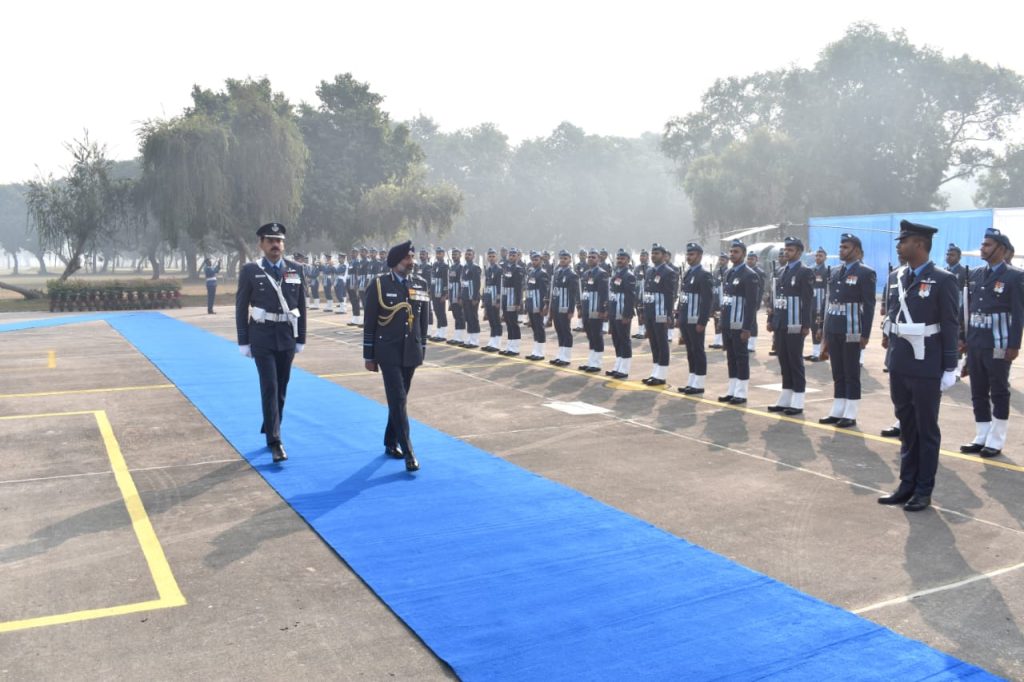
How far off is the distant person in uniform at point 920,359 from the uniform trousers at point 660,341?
240 inches

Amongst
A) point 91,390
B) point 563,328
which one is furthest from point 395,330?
point 563,328

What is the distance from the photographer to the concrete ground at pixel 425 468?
4551mm

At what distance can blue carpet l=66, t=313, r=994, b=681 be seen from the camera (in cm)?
429

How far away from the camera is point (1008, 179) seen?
2286 inches

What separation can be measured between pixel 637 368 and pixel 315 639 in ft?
37.7

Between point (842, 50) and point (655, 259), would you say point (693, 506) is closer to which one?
point (655, 259)

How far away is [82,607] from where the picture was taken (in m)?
5.05

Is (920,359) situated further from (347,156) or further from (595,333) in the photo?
(347,156)

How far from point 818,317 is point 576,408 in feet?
27.9

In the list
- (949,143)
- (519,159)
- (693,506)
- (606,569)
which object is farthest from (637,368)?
(519,159)

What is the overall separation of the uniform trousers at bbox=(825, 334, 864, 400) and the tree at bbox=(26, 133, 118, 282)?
3907 cm

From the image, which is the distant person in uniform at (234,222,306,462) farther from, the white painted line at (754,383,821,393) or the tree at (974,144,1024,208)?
the tree at (974,144,1024,208)

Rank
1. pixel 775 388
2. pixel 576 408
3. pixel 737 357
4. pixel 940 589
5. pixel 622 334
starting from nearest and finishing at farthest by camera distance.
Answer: pixel 940 589 → pixel 576 408 → pixel 737 357 → pixel 775 388 → pixel 622 334

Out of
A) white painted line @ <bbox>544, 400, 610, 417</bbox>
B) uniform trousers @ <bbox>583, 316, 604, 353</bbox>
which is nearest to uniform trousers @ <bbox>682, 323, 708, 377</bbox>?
white painted line @ <bbox>544, 400, 610, 417</bbox>
